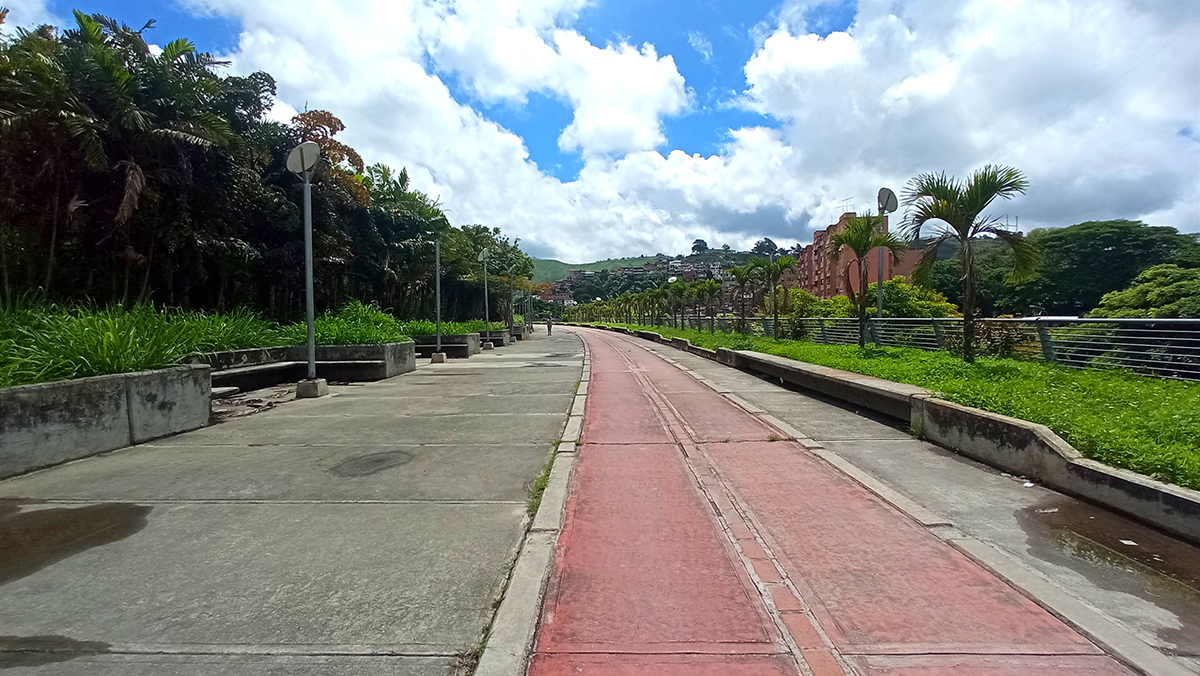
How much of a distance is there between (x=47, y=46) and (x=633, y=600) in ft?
51.8

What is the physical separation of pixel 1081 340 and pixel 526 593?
39.0ft

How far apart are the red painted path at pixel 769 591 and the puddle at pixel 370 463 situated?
2165 mm

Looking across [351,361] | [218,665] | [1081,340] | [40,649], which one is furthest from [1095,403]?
[351,361]

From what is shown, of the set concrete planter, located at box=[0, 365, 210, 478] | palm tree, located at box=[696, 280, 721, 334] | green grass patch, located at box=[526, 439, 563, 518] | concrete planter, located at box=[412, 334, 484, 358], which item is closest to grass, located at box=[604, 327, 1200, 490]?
green grass patch, located at box=[526, 439, 563, 518]

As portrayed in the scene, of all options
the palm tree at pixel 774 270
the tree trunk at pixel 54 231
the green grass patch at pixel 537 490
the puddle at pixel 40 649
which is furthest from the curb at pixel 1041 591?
the palm tree at pixel 774 270

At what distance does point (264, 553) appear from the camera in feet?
13.7

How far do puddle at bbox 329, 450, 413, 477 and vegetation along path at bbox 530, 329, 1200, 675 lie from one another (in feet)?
6.88

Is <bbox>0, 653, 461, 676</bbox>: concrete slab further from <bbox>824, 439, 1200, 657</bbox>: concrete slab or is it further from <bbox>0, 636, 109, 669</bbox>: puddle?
<bbox>824, 439, 1200, 657</bbox>: concrete slab

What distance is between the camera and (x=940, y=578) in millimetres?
3809

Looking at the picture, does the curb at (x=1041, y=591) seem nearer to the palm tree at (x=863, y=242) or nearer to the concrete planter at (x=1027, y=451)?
the concrete planter at (x=1027, y=451)

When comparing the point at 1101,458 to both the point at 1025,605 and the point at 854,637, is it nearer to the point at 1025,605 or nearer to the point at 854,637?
the point at 1025,605

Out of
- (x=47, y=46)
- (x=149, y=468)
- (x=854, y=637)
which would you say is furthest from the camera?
(x=47, y=46)

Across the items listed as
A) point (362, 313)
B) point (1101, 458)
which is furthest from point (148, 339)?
point (1101, 458)

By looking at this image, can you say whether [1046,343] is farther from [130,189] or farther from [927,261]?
[130,189]
